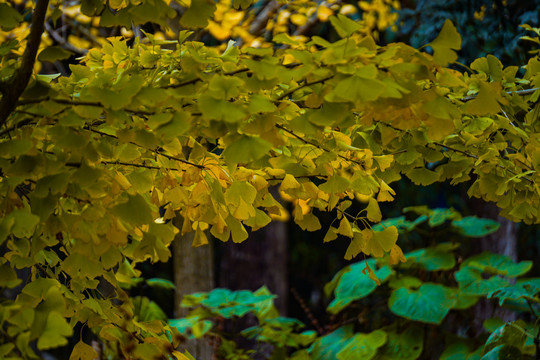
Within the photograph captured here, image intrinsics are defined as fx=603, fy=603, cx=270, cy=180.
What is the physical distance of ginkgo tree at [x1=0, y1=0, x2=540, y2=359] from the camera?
3.43 feet

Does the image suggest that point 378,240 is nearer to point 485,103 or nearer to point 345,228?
point 345,228

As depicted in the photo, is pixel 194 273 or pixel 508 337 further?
pixel 194 273

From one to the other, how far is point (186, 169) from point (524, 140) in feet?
2.86

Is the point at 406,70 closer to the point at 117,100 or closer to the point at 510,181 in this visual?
the point at 117,100

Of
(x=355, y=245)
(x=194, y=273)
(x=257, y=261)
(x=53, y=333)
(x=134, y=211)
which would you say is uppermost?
(x=134, y=211)

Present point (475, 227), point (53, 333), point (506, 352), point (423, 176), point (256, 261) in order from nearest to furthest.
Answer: point (53, 333) < point (423, 176) < point (506, 352) < point (475, 227) < point (256, 261)

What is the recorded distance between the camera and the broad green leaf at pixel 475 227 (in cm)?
365

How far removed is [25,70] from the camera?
1.15 m

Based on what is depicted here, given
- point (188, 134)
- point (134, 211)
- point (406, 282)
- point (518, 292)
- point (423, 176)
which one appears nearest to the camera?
point (134, 211)

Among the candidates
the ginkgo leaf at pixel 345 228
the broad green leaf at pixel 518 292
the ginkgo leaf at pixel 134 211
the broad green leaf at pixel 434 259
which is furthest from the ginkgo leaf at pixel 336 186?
the broad green leaf at pixel 434 259

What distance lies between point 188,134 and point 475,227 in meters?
2.83

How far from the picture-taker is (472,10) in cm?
397

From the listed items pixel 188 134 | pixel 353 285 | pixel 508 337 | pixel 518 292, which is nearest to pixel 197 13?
pixel 188 134

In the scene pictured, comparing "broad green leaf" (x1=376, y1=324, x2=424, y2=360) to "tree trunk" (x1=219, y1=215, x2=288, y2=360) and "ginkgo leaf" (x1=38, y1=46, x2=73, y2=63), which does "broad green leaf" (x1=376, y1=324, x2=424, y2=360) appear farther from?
"ginkgo leaf" (x1=38, y1=46, x2=73, y2=63)
